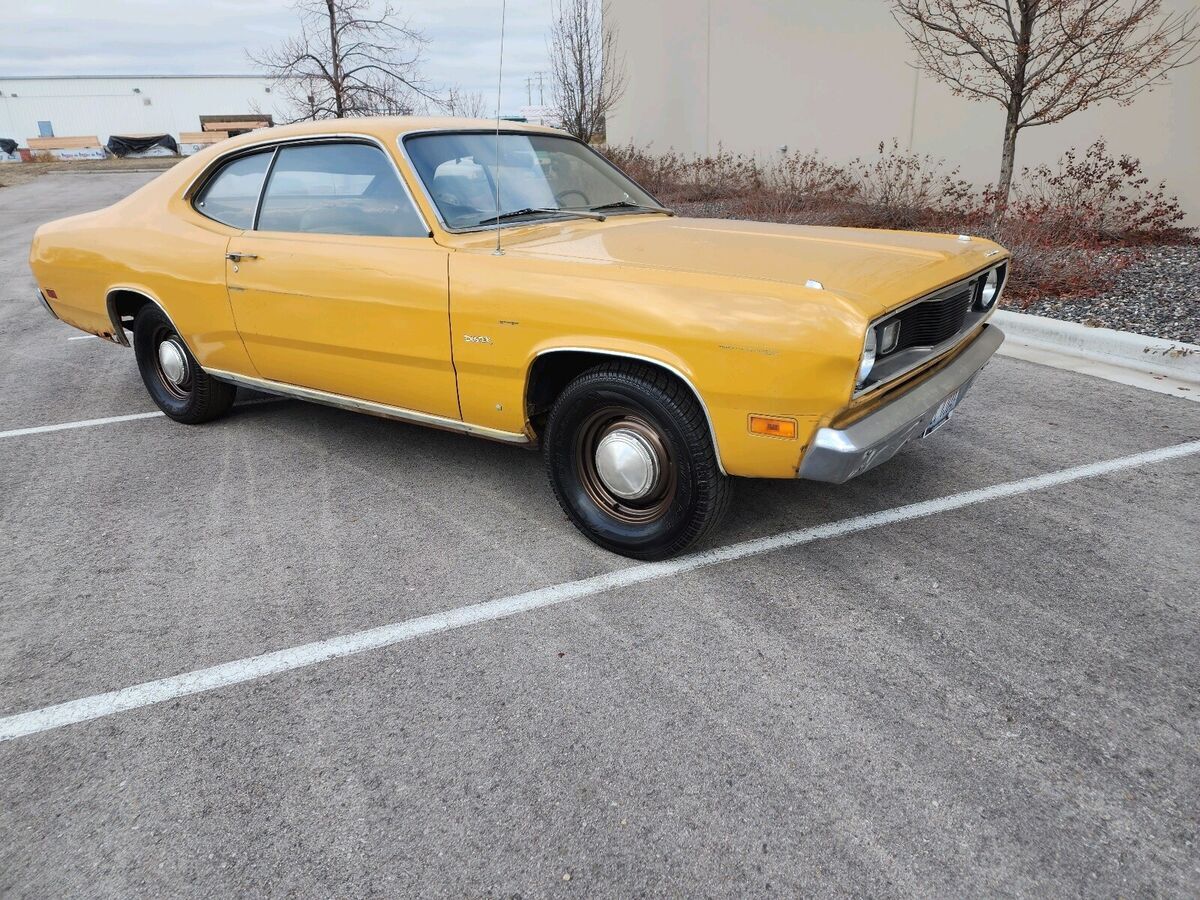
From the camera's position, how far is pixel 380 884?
6.29ft

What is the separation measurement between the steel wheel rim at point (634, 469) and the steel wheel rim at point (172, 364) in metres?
2.80

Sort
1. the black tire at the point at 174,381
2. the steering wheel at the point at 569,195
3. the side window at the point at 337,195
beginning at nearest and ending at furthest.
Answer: the side window at the point at 337,195 < the steering wheel at the point at 569,195 < the black tire at the point at 174,381

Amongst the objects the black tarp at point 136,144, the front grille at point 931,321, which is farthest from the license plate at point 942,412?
the black tarp at point 136,144

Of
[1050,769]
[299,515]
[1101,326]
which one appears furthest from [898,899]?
[1101,326]

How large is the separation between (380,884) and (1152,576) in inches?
112

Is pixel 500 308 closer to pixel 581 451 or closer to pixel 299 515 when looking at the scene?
pixel 581 451

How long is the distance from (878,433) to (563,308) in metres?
1.20

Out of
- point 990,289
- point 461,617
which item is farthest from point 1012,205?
point 461,617

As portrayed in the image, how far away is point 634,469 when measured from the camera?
3.18 m

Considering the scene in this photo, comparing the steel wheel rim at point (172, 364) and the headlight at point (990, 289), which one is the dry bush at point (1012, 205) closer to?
the headlight at point (990, 289)

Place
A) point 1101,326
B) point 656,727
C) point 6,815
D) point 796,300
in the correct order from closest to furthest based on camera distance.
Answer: point 6,815 < point 656,727 < point 796,300 < point 1101,326

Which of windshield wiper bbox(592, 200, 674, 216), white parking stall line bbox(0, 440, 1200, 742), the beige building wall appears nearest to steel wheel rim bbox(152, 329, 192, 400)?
windshield wiper bbox(592, 200, 674, 216)

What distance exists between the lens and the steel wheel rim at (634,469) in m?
3.13

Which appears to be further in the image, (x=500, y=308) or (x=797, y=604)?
(x=500, y=308)
